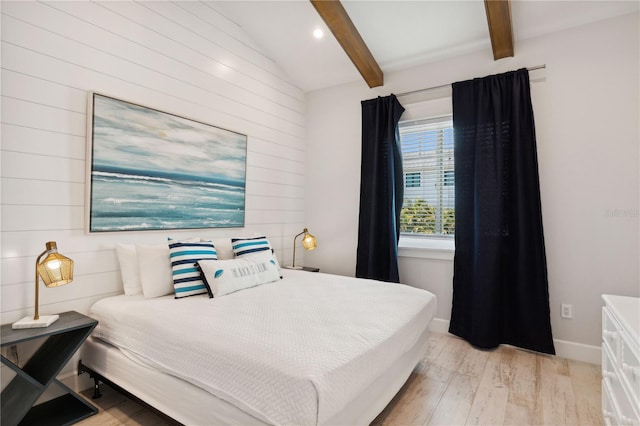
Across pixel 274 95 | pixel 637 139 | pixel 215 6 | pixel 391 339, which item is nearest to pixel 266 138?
pixel 274 95

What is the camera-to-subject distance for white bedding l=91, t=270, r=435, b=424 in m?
1.31

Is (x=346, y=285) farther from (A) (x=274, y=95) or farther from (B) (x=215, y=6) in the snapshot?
(B) (x=215, y=6)

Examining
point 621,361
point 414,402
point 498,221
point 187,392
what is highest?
point 498,221

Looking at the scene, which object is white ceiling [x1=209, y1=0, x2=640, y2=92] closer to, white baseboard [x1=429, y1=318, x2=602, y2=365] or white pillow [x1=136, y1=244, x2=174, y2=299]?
white pillow [x1=136, y1=244, x2=174, y2=299]

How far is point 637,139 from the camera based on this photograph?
2.58m

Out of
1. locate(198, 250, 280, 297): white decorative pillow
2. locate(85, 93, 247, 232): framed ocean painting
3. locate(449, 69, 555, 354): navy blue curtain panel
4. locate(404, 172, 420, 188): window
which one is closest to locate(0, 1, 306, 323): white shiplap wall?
locate(85, 93, 247, 232): framed ocean painting

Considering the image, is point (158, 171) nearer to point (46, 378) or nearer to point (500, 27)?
point (46, 378)

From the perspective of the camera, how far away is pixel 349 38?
3088 mm

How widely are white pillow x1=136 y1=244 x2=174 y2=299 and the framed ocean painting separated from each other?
0.78 feet

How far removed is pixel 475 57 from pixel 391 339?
9.18 feet

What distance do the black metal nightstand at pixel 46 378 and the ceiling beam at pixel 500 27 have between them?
11.3 feet

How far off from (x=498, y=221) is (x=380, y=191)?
1163 millimetres

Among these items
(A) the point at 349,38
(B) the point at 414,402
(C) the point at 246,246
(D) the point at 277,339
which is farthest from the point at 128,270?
(A) the point at 349,38

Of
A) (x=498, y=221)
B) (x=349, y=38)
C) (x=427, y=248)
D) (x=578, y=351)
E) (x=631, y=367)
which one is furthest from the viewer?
(x=427, y=248)
